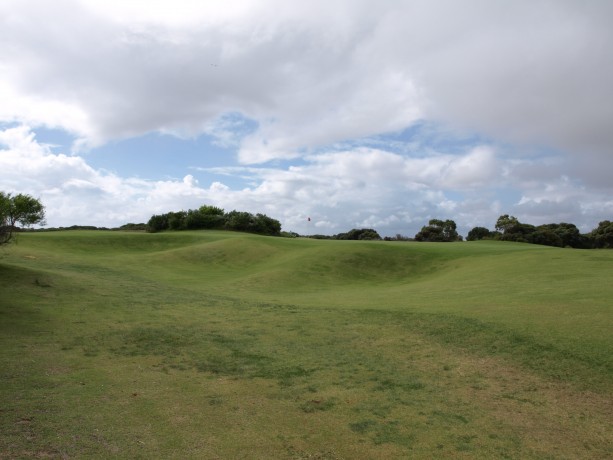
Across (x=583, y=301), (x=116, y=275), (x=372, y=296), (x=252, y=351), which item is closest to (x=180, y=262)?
(x=116, y=275)

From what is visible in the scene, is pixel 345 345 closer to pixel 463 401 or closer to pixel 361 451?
pixel 463 401

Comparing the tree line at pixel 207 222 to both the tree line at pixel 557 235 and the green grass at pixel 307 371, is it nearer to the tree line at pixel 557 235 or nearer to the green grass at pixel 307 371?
the tree line at pixel 557 235

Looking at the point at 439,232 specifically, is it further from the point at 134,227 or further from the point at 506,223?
the point at 134,227

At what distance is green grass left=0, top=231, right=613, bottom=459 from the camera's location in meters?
6.84

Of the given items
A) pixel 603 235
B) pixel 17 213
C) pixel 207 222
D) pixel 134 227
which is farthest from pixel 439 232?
pixel 17 213

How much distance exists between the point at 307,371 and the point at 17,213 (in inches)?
709

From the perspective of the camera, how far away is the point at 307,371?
33.4 feet

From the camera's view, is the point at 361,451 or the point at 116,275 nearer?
the point at 361,451

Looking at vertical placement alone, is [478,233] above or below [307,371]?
above

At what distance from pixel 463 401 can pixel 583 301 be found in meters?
7.65

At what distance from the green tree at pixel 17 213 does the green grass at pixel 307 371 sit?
67.5 inches

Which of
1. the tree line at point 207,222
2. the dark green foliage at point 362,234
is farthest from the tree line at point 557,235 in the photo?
the tree line at point 207,222

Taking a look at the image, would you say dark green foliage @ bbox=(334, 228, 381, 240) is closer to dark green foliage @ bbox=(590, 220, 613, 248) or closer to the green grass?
dark green foliage @ bbox=(590, 220, 613, 248)

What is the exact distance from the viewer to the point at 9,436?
6.47m
